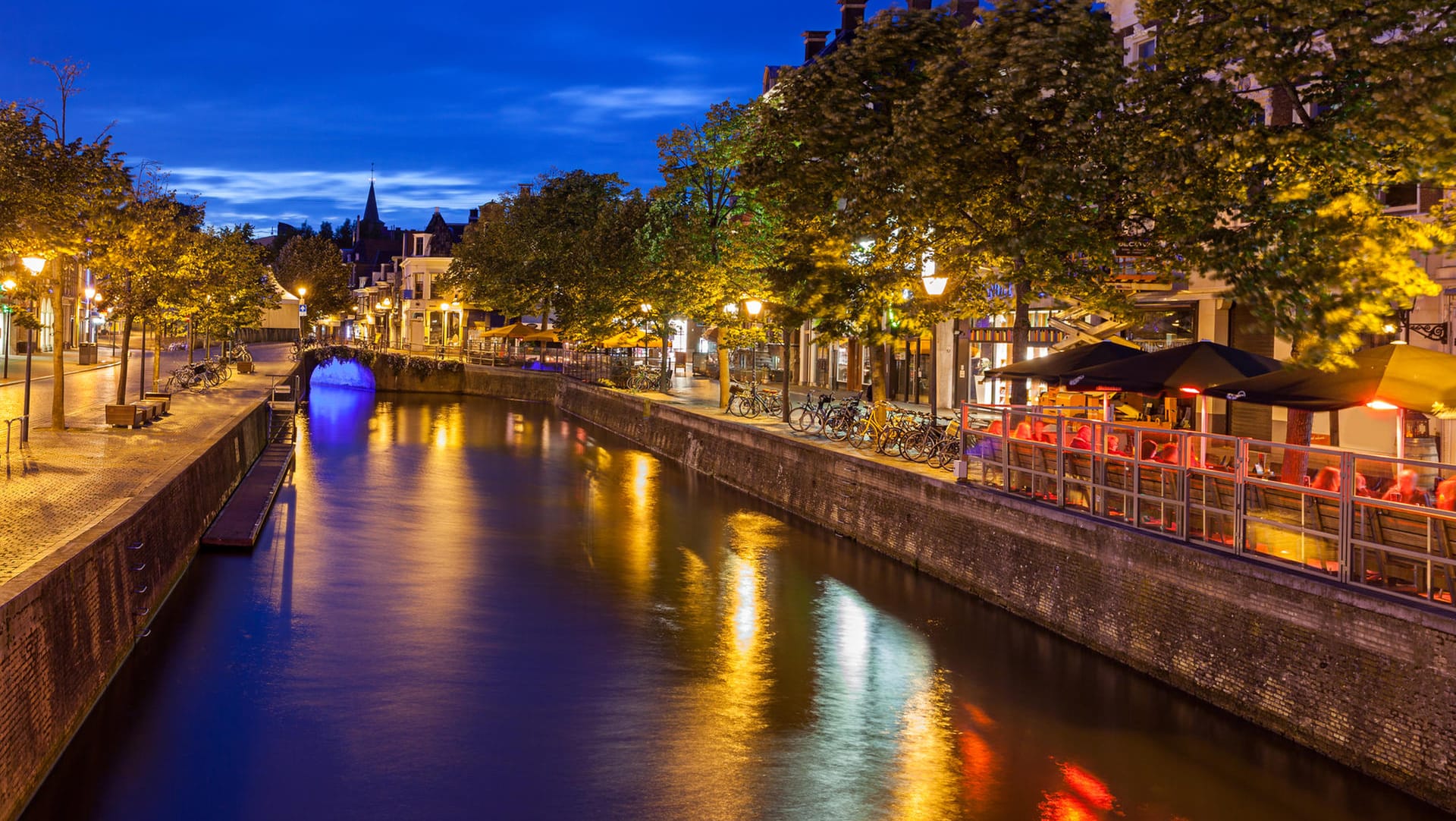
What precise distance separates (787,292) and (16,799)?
2334cm

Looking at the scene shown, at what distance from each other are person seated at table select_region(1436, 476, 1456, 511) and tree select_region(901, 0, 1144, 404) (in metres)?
8.42

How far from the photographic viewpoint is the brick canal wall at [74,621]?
10.5 m

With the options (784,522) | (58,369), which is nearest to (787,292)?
(784,522)

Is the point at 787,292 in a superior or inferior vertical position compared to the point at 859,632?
superior

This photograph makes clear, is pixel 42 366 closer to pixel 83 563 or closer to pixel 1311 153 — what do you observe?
pixel 83 563

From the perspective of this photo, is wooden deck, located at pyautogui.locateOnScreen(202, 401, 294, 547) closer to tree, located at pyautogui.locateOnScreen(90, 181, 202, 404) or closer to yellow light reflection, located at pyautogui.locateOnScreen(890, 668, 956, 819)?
tree, located at pyautogui.locateOnScreen(90, 181, 202, 404)

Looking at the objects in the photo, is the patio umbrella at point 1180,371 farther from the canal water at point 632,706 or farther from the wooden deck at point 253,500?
the wooden deck at point 253,500

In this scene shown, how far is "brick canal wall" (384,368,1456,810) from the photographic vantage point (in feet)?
38.3

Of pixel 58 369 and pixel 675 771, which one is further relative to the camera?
pixel 58 369

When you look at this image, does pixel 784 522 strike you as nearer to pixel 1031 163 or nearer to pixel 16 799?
pixel 1031 163

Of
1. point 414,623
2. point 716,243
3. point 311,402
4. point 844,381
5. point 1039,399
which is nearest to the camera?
point 414,623

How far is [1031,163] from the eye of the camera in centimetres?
2139

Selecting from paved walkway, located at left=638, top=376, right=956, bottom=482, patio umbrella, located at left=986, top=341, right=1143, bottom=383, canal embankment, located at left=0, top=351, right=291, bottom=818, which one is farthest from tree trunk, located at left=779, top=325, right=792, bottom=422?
canal embankment, located at left=0, top=351, right=291, bottom=818

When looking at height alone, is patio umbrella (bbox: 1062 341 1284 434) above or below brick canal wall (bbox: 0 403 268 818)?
above
